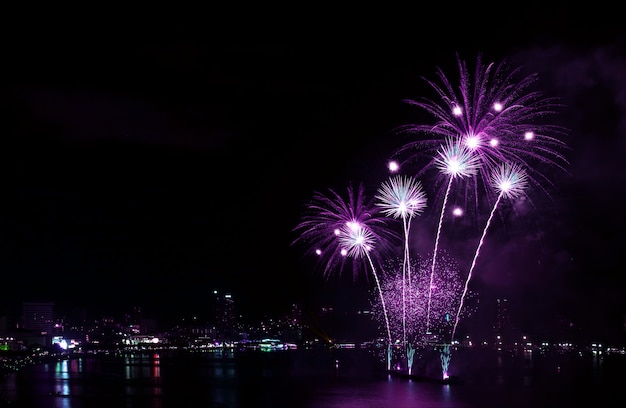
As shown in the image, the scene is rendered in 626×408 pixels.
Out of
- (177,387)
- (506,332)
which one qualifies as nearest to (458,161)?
(177,387)

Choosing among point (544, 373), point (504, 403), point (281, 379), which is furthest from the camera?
point (544, 373)

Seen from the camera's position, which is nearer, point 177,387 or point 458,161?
point 458,161

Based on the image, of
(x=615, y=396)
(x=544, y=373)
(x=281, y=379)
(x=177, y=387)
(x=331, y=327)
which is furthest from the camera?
(x=331, y=327)

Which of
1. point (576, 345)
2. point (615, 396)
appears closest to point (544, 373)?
point (615, 396)

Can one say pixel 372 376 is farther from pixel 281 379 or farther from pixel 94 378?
→ pixel 94 378

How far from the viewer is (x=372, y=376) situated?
57.3m

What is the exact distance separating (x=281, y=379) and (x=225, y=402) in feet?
63.7

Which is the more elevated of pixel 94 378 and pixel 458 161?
pixel 458 161

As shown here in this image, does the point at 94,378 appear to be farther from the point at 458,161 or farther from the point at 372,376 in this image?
the point at 458,161

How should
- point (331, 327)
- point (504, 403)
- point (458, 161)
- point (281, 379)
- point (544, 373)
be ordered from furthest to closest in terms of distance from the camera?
point (331, 327) < point (544, 373) < point (281, 379) < point (504, 403) < point (458, 161)

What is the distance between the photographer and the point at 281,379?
57.1 m

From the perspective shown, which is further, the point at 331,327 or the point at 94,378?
the point at 331,327

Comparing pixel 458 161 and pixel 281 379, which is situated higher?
pixel 458 161

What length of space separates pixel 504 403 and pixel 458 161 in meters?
14.6
